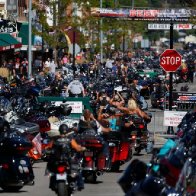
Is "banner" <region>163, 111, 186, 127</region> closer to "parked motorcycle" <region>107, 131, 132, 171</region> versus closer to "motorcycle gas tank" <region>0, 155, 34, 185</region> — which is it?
"parked motorcycle" <region>107, 131, 132, 171</region>

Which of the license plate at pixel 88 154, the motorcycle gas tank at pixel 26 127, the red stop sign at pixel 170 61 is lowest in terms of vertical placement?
the license plate at pixel 88 154

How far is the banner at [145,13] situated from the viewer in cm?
7538

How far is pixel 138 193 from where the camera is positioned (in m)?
13.0

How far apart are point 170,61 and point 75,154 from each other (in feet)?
46.2

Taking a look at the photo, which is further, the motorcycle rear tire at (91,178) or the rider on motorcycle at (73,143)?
the motorcycle rear tire at (91,178)

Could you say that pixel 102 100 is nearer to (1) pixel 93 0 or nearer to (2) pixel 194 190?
(2) pixel 194 190

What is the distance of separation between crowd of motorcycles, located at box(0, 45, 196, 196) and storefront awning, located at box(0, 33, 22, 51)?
1994cm

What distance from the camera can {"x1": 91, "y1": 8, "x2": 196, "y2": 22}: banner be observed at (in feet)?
247

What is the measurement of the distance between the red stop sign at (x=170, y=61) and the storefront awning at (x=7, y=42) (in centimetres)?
2420

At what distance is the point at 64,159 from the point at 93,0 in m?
54.2

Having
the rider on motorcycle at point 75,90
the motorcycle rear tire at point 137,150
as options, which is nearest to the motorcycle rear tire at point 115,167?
the motorcycle rear tire at point 137,150

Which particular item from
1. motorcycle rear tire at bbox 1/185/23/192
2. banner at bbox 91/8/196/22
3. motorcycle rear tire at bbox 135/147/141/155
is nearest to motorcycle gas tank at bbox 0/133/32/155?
motorcycle rear tire at bbox 1/185/23/192

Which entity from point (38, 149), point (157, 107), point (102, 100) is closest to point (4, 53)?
point (157, 107)

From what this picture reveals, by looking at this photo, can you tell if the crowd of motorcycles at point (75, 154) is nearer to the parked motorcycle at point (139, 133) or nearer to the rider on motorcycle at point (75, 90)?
the parked motorcycle at point (139, 133)
